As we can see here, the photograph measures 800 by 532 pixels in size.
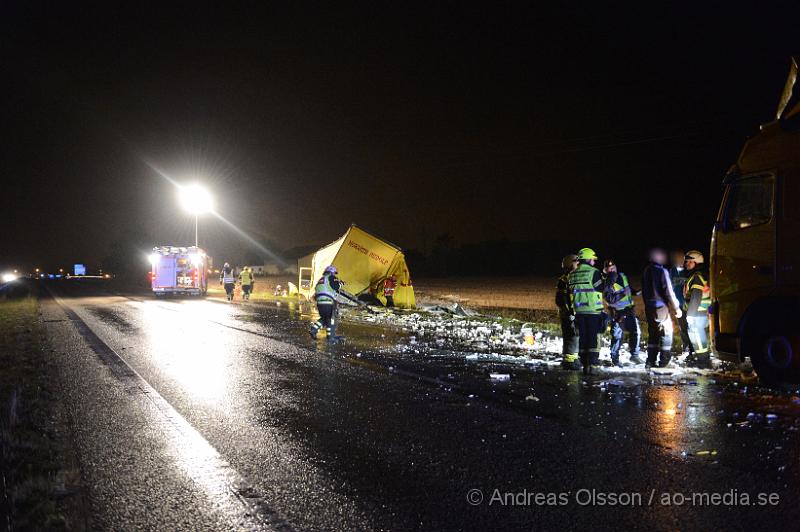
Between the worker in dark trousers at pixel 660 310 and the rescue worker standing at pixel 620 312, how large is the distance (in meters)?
0.69

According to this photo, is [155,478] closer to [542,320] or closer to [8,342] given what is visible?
[8,342]

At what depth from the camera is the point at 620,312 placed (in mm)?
9547

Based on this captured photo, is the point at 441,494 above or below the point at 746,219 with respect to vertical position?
below

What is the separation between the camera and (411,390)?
720 centimetres

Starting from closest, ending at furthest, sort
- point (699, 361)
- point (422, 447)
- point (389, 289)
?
point (422, 447), point (699, 361), point (389, 289)

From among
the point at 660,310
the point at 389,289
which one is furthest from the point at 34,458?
the point at 389,289

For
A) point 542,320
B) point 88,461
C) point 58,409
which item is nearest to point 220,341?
point 58,409

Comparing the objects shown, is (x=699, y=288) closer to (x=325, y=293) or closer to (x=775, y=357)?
(x=775, y=357)

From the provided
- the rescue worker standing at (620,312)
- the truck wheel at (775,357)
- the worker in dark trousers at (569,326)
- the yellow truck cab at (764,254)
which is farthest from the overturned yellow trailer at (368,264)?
the truck wheel at (775,357)

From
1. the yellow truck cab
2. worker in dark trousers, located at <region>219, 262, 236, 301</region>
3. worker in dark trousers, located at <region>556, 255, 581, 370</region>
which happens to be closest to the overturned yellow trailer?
worker in dark trousers, located at <region>219, 262, 236, 301</region>

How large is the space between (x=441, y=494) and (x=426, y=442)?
1153 mm

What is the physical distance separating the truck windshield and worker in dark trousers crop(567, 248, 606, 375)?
173cm

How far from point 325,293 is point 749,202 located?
7.56 m

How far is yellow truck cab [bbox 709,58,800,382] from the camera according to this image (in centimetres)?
670
